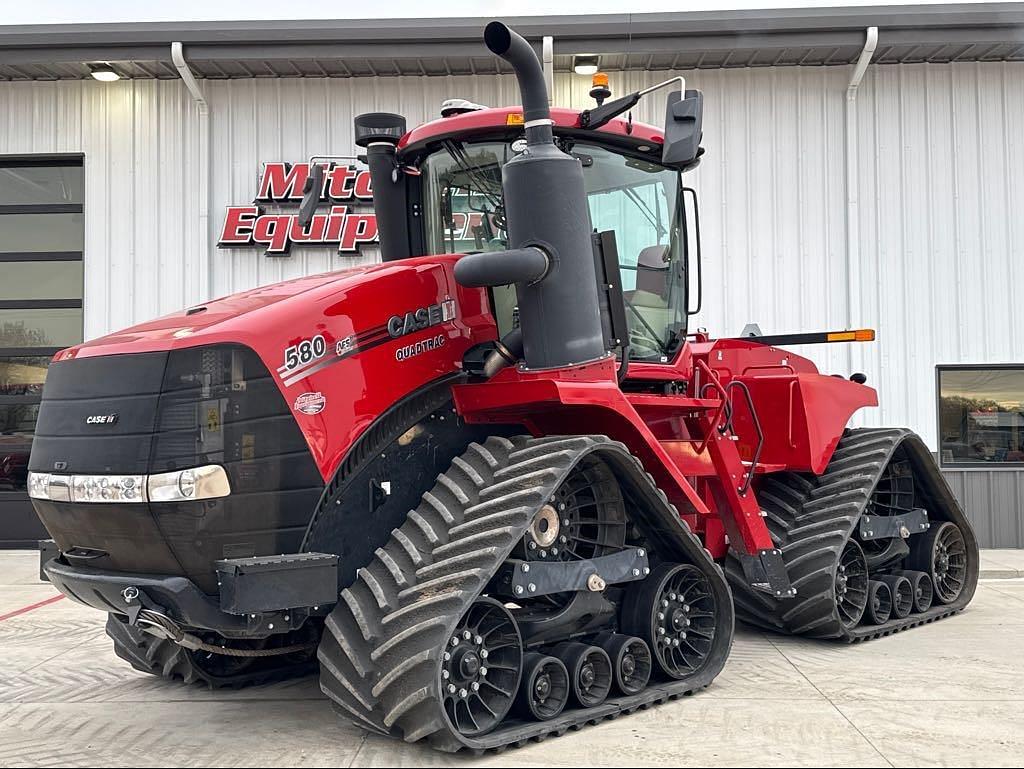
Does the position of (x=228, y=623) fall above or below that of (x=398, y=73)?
below

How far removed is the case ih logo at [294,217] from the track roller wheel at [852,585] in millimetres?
7421

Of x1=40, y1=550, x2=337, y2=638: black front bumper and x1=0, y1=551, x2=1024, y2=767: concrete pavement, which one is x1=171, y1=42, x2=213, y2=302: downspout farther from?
x1=40, y1=550, x2=337, y2=638: black front bumper

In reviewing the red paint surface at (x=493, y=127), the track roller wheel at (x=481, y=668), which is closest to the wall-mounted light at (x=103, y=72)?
the red paint surface at (x=493, y=127)

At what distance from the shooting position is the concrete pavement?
448 centimetres

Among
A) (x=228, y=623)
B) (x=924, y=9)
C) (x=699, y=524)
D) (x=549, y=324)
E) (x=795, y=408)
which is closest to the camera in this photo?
(x=228, y=623)

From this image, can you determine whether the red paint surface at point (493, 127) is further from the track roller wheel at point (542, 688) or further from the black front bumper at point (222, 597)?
the track roller wheel at point (542, 688)

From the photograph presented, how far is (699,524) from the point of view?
6.98m

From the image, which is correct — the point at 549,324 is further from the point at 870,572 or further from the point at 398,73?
the point at 398,73

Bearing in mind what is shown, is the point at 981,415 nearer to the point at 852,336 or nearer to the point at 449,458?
the point at 852,336

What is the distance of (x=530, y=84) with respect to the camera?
5016mm

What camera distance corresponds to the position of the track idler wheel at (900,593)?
7.62m

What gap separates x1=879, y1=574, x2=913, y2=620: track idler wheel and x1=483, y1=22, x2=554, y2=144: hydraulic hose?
4486 millimetres

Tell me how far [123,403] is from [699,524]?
13.0 ft

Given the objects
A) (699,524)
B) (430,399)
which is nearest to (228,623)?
(430,399)
